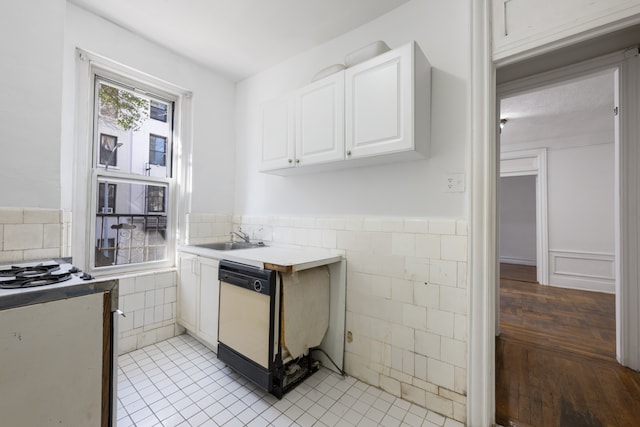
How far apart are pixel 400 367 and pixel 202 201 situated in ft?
7.62

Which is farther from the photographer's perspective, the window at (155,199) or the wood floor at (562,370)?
the window at (155,199)

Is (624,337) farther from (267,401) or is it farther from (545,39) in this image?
(267,401)

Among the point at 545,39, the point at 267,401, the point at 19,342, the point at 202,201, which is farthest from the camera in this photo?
the point at 202,201

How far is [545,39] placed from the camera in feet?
4.17

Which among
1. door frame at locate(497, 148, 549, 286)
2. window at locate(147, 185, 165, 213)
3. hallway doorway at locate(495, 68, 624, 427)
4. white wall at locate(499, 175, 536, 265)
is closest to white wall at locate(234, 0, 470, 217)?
hallway doorway at locate(495, 68, 624, 427)

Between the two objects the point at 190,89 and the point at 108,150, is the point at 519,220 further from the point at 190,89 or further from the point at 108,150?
the point at 108,150

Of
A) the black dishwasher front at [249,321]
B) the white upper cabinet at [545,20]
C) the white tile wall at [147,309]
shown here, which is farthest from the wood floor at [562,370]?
the white tile wall at [147,309]

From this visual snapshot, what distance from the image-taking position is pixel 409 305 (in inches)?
67.2

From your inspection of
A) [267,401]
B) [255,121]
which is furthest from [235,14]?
[267,401]

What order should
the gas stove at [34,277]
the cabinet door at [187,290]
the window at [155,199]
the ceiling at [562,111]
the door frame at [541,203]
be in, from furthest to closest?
the door frame at [541,203] < the ceiling at [562,111] < the window at [155,199] < the cabinet door at [187,290] < the gas stove at [34,277]

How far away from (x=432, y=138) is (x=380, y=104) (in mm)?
410

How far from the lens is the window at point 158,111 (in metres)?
2.54

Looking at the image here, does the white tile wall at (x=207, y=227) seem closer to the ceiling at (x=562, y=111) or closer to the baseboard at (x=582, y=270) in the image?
the ceiling at (x=562, y=111)

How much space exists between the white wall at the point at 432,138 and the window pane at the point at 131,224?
3.61ft
